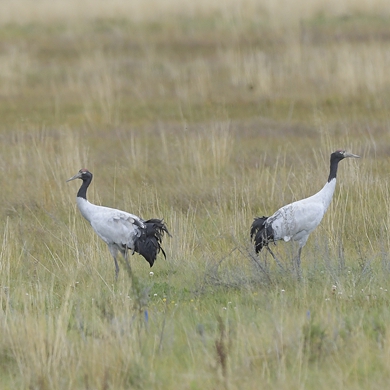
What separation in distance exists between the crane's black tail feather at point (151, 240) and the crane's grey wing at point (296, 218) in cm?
87

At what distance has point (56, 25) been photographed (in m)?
23.5

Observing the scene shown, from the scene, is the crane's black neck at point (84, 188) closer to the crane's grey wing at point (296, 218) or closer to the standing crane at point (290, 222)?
the standing crane at point (290, 222)

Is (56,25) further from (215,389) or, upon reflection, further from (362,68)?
(215,389)

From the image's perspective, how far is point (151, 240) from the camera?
22.5 feet

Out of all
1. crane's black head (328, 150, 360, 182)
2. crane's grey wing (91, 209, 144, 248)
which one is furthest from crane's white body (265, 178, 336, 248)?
crane's grey wing (91, 209, 144, 248)

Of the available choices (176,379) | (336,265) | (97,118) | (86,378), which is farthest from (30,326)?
(97,118)

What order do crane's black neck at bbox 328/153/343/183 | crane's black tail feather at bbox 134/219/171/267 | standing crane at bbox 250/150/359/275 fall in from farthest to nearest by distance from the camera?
crane's black neck at bbox 328/153/343/183
standing crane at bbox 250/150/359/275
crane's black tail feather at bbox 134/219/171/267

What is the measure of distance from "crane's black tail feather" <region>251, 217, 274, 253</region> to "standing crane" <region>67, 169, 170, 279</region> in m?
0.74

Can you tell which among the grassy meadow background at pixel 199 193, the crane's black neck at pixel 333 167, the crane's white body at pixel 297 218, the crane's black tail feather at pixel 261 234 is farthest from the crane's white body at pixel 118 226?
the crane's black neck at pixel 333 167

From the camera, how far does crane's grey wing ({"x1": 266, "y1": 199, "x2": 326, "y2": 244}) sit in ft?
22.9

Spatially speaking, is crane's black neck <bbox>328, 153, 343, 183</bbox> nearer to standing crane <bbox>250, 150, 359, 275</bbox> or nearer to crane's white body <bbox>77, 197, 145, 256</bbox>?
standing crane <bbox>250, 150, 359, 275</bbox>

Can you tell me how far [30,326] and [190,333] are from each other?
938 mm

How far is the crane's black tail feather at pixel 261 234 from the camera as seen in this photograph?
6.91 metres

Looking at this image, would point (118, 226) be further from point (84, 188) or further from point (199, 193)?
point (199, 193)
